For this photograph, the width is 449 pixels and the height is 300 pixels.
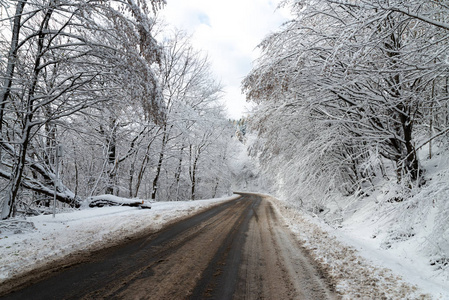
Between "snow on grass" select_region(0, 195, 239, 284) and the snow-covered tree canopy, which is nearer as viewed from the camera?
"snow on grass" select_region(0, 195, 239, 284)

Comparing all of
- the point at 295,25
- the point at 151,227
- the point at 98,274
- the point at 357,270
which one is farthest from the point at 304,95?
the point at 98,274

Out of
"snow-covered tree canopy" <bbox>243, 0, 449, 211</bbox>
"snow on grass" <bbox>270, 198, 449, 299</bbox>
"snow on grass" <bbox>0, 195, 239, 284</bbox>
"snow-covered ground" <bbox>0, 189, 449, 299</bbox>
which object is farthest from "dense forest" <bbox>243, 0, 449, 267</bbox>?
"snow on grass" <bbox>0, 195, 239, 284</bbox>

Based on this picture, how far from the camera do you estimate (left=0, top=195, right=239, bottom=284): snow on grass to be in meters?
3.52

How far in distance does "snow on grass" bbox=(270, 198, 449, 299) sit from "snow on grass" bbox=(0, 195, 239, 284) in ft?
14.1

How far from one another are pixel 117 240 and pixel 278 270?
3.47 m

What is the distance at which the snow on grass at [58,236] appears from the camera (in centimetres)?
352

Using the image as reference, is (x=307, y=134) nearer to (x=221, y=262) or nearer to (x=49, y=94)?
(x=221, y=262)

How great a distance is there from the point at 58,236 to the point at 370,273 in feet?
19.9

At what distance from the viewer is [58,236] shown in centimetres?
488

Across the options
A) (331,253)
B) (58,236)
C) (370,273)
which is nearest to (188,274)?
(370,273)

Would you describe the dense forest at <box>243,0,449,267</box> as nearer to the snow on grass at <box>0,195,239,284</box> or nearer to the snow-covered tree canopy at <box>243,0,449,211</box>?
the snow-covered tree canopy at <box>243,0,449,211</box>

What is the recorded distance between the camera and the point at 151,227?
21.2 feet

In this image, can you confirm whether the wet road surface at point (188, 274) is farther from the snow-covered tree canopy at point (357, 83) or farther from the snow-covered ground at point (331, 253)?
the snow-covered tree canopy at point (357, 83)

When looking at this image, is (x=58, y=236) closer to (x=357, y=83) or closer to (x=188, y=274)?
(x=188, y=274)
